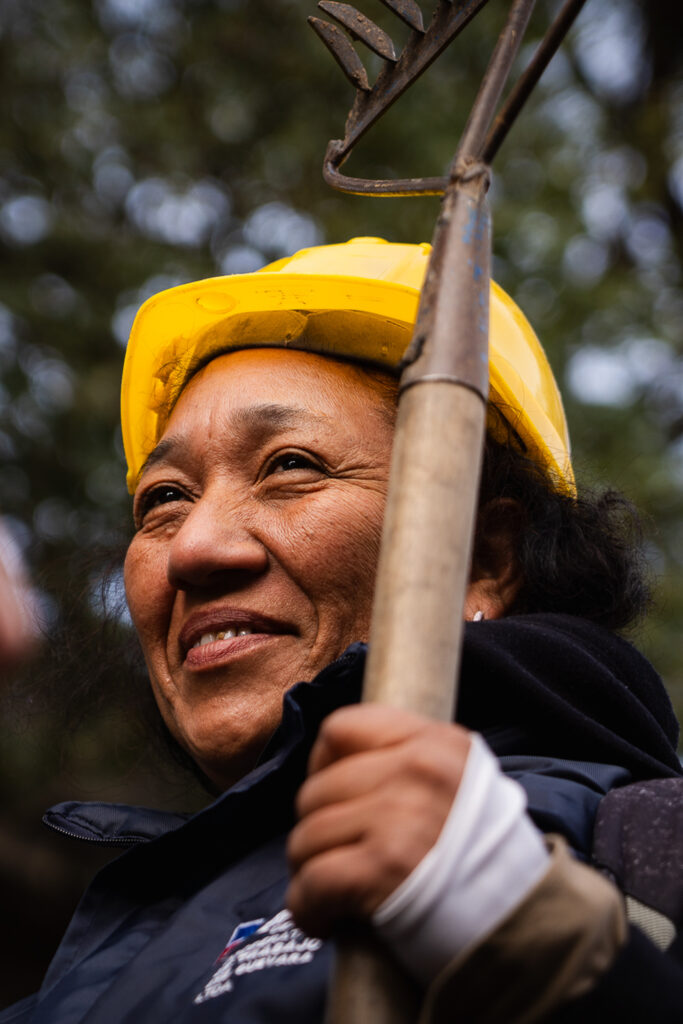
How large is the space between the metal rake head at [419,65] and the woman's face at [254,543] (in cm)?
73

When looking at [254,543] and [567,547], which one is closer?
[254,543]

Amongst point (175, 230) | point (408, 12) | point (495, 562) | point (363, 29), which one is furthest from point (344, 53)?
point (175, 230)

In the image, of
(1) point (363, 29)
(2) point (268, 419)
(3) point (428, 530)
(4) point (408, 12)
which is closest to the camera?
(3) point (428, 530)

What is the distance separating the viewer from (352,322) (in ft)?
8.35

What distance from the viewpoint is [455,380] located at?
1181 mm

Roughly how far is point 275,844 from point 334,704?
10.8 inches

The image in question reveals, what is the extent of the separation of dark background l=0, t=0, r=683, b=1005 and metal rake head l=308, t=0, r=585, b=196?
13.2 feet

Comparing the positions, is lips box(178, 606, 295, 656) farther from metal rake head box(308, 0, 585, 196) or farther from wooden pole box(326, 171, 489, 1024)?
wooden pole box(326, 171, 489, 1024)

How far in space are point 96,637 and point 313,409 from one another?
144cm

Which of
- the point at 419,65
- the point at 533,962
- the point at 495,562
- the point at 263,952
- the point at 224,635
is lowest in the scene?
the point at 263,952

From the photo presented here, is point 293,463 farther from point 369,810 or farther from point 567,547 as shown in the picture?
point 369,810

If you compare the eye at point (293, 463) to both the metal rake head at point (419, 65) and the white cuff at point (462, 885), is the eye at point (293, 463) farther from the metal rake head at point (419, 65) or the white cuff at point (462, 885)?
the white cuff at point (462, 885)

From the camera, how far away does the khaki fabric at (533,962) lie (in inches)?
37.6

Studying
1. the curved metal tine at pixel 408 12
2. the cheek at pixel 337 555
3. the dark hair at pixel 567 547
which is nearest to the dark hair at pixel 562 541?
the dark hair at pixel 567 547
